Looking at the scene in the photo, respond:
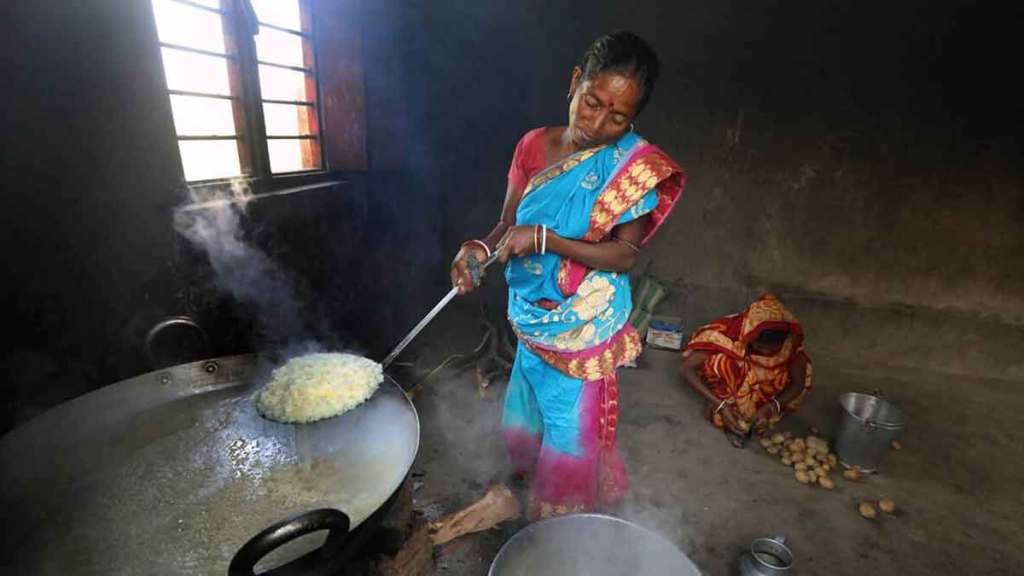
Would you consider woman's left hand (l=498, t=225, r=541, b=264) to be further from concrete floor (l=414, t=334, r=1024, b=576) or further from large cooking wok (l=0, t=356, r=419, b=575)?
concrete floor (l=414, t=334, r=1024, b=576)

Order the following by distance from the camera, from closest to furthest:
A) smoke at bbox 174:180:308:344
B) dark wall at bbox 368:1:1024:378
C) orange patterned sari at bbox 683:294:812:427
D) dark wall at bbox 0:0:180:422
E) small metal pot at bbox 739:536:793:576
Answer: dark wall at bbox 0:0:180:422 → small metal pot at bbox 739:536:793:576 → smoke at bbox 174:180:308:344 → orange patterned sari at bbox 683:294:812:427 → dark wall at bbox 368:1:1024:378

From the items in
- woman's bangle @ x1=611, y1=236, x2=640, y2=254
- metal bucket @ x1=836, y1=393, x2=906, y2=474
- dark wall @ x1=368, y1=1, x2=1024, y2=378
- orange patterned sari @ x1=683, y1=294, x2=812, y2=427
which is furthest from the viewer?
dark wall @ x1=368, y1=1, x2=1024, y2=378

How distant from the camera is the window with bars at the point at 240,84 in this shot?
2.36 metres

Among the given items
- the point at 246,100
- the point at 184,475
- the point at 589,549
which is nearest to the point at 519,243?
the point at 589,549

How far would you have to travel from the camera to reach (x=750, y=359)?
3.30 meters

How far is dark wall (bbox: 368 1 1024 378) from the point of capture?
3986 mm

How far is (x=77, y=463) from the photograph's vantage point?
136 cm

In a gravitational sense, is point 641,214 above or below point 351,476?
above

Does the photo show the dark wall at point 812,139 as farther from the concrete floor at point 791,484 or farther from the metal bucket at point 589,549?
the metal bucket at point 589,549

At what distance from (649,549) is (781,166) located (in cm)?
408

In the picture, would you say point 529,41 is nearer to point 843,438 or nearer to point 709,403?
point 709,403

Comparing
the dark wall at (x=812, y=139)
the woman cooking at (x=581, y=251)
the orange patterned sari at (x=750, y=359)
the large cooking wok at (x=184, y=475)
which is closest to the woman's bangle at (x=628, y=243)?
the woman cooking at (x=581, y=251)

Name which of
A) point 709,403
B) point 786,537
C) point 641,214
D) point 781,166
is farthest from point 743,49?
point 786,537

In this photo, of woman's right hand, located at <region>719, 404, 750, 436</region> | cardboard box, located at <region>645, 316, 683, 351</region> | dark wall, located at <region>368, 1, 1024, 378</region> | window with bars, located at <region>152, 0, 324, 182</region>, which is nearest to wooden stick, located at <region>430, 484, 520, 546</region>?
woman's right hand, located at <region>719, 404, 750, 436</region>
